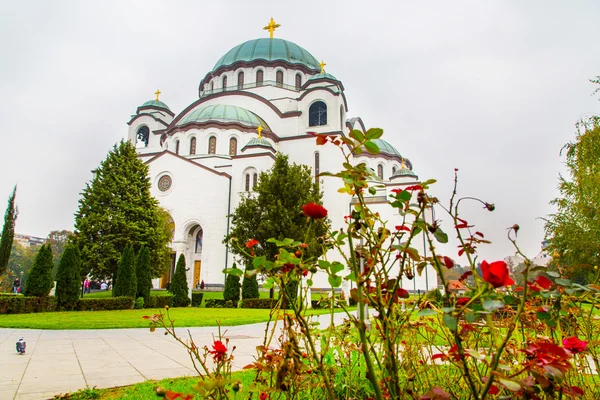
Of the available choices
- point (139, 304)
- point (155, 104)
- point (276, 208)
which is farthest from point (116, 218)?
point (155, 104)

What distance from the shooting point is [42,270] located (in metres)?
13.0

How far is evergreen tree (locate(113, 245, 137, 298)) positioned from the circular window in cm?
1098

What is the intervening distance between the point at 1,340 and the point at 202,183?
18882 mm

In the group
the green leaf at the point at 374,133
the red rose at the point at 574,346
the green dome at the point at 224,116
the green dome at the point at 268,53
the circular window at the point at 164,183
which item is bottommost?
the red rose at the point at 574,346

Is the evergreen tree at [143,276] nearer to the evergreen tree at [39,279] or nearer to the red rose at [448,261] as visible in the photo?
the evergreen tree at [39,279]

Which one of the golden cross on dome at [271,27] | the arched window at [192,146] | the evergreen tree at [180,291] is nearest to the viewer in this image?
the evergreen tree at [180,291]

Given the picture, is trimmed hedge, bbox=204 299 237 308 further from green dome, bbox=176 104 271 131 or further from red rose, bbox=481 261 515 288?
red rose, bbox=481 261 515 288

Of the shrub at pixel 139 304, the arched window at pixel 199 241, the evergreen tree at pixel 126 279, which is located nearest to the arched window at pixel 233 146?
the arched window at pixel 199 241

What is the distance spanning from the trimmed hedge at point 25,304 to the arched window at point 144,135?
70.9 ft

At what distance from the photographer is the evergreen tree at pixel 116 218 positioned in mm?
18234

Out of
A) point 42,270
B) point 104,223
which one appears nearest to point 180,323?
point 42,270

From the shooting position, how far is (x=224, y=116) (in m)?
27.1

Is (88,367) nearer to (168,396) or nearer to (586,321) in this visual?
(168,396)

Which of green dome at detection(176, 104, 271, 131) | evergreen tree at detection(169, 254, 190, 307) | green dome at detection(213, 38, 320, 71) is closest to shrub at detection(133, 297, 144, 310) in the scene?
evergreen tree at detection(169, 254, 190, 307)
